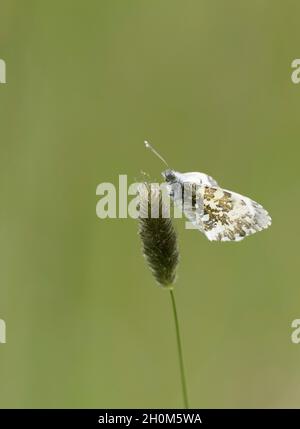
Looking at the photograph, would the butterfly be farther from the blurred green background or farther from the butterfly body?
the blurred green background

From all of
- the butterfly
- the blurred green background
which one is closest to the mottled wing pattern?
the butterfly

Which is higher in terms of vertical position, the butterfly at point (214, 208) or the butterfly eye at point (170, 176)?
the butterfly eye at point (170, 176)

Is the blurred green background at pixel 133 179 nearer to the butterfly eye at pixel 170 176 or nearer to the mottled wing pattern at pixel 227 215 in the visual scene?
the mottled wing pattern at pixel 227 215

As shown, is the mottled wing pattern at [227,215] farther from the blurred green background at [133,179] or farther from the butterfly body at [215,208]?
the blurred green background at [133,179]

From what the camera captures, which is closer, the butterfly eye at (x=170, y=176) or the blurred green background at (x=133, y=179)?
the butterfly eye at (x=170, y=176)

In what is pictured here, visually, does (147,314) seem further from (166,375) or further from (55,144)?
(55,144)

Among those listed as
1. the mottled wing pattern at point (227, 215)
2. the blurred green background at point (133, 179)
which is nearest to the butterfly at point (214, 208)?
the mottled wing pattern at point (227, 215)

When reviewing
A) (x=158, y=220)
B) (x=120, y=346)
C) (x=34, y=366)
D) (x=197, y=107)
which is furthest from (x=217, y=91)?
(x=158, y=220)

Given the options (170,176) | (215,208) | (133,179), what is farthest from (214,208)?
(133,179)
